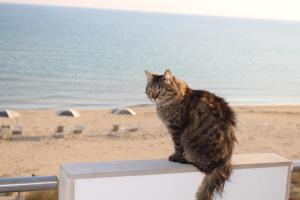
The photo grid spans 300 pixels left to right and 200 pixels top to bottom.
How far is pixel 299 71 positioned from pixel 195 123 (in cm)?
4044

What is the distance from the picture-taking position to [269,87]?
1304 inches

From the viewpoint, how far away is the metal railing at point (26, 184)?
80.5 inches

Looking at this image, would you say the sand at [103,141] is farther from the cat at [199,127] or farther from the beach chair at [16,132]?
the cat at [199,127]

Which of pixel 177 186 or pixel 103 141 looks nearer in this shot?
pixel 177 186

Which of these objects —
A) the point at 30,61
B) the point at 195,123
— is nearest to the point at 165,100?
the point at 195,123

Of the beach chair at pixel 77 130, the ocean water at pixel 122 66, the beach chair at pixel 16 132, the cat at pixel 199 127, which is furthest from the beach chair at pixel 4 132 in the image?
the cat at pixel 199 127

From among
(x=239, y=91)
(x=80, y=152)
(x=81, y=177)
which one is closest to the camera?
(x=81, y=177)

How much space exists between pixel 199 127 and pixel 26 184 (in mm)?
953

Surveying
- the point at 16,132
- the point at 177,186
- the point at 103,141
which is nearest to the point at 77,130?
the point at 103,141

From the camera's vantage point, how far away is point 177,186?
7.93ft

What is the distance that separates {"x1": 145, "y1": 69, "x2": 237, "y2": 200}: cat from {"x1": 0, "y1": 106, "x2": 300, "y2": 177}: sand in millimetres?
8678

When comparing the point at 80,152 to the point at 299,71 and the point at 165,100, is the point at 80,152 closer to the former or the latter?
the point at 165,100

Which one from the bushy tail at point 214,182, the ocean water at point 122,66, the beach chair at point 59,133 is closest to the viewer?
the bushy tail at point 214,182

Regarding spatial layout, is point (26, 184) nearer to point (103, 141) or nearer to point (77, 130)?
point (103, 141)
